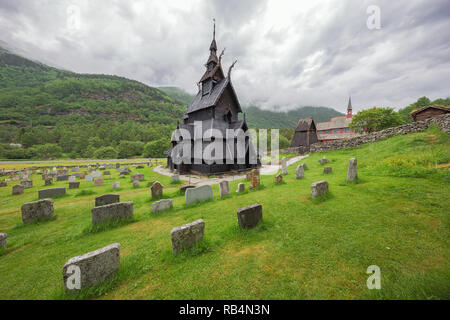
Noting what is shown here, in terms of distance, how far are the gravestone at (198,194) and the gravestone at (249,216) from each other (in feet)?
11.6

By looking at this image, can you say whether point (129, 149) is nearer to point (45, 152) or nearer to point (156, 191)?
point (45, 152)

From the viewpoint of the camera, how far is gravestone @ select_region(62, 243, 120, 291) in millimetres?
2600

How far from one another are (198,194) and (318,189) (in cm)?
519

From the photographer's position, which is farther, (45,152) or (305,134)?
(45,152)

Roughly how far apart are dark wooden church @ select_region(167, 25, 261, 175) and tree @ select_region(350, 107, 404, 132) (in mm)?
22307

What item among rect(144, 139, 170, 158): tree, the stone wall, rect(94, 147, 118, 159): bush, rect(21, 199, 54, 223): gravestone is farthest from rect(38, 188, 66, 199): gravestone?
rect(94, 147, 118, 159): bush

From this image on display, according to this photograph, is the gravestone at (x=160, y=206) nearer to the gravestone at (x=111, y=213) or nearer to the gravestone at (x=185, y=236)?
the gravestone at (x=111, y=213)

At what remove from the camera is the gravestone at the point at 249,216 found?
14.0 ft

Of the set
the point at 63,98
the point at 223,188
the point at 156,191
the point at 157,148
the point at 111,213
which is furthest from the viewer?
the point at 63,98

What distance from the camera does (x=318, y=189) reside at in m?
5.90

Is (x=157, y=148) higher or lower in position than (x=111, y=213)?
higher

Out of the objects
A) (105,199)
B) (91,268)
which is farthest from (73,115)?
(91,268)

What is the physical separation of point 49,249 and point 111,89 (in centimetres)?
18935
